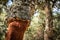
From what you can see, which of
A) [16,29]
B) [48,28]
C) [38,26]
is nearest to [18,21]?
[16,29]

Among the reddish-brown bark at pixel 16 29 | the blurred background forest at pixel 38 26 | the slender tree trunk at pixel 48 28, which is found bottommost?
the blurred background forest at pixel 38 26

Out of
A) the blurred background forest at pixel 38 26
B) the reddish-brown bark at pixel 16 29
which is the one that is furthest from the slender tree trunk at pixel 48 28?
the reddish-brown bark at pixel 16 29

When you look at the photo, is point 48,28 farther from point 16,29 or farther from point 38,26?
point 38,26

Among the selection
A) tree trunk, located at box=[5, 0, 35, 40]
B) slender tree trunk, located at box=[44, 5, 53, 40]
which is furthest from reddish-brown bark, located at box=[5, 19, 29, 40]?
slender tree trunk, located at box=[44, 5, 53, 40]

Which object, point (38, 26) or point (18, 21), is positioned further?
point (38, 26)

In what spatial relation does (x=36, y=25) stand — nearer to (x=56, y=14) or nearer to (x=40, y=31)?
(x=40, y=31)

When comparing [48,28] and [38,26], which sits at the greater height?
[48,28]

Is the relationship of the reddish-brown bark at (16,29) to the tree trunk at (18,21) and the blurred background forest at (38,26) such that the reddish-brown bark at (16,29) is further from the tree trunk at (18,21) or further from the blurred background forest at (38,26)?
the blurred background forest at (38,26)

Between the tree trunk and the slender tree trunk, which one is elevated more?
the tree trunk

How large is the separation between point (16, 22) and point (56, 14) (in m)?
11.0

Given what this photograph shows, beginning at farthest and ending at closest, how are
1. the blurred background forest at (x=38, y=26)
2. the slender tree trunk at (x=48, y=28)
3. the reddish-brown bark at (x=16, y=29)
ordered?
the blurred background forest at (x=38, y=26), the slender tree trunk at (x=48, y=28), the reddish-brown bark at (x=16, y=29)

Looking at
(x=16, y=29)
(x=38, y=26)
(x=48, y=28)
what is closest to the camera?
(x=16, y=29)

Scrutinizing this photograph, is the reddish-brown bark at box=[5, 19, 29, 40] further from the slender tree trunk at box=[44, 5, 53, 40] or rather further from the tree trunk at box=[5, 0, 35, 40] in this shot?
the slender tree trunk at box=[44, 5, 53, 40]

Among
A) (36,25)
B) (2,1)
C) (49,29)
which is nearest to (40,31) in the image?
(36,25)
